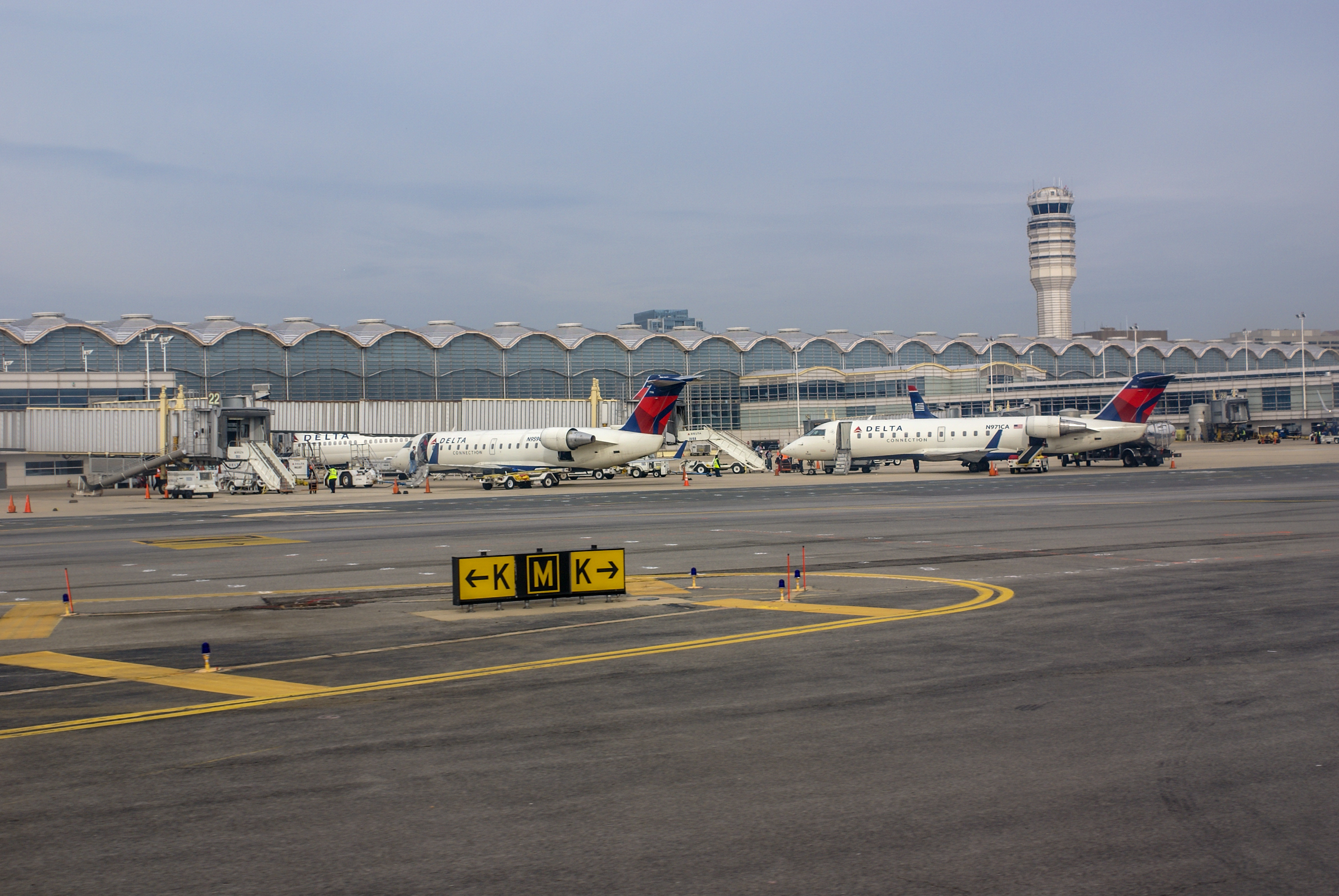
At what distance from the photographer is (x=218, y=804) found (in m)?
8.88

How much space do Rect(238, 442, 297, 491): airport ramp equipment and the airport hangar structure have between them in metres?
21.5

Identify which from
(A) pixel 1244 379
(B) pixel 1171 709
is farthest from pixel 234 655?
(A) pixel 1244 379

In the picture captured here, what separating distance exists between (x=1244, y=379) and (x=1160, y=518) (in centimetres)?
11892

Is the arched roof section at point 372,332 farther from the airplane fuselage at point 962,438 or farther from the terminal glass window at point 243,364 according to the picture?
the airplane fuselage at point 962,438

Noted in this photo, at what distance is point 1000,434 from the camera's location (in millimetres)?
71875

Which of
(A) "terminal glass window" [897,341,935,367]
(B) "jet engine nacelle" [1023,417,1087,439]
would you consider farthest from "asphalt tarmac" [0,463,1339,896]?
(A) "terminal glass window" [897,341,935,367]

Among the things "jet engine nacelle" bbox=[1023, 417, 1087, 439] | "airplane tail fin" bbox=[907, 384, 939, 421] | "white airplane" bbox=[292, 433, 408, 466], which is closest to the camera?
"jet engine nacelle" bbox=[1023, 417, 1087, 439]

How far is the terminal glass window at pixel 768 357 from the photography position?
136m

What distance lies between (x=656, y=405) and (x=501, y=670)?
54005 mm

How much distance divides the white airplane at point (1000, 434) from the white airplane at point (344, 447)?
35419 millimetres

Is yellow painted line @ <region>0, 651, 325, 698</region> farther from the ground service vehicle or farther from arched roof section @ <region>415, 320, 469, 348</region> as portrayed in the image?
arched roof section @ <region>415, 320, 469, 348</region>

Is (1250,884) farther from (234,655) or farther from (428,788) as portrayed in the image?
(234,655)

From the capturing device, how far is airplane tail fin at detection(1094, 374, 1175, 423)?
230 feet

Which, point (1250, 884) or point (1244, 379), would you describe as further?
point (1244, 379)
